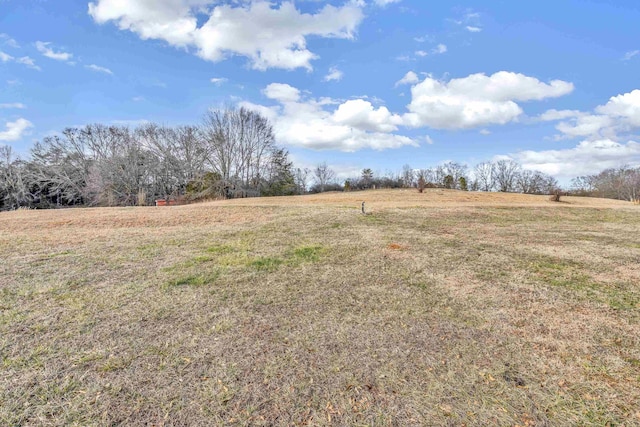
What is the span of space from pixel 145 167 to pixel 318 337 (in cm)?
3144

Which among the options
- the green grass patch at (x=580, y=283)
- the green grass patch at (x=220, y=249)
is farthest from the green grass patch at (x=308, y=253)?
the green grass patch at (x=580, y=283)

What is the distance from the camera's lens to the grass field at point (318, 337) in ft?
6.38

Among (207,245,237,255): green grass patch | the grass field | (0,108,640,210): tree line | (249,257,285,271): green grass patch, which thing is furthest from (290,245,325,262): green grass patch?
(0,108,640,210): tree line

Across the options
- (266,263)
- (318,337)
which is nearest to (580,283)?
(318,337)

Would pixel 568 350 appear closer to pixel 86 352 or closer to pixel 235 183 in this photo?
pixel 86 352

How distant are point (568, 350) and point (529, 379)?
699mm

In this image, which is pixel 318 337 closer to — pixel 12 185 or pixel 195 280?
pixel 195 280

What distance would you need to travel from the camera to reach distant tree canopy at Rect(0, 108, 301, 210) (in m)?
28.8

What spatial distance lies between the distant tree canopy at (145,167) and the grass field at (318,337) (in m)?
25.4

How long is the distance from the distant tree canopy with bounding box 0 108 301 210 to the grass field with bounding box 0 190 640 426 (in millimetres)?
25412

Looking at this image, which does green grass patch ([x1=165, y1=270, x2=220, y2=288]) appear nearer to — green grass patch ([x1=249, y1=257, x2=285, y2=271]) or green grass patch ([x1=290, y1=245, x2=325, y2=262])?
green grass patch ([x1=249, y1=257, x2=285, y2=271])

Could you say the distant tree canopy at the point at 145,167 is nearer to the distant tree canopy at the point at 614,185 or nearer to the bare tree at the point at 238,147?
the bare tree at the point at 238,147

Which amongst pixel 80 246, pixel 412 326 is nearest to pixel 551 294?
pixel 412 326

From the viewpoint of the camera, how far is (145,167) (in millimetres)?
29062
